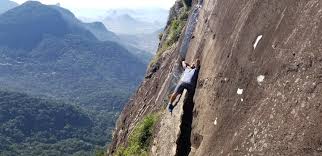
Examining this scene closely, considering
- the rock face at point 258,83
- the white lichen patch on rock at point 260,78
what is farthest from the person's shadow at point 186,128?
the white lichen patch on rock at point 260,78

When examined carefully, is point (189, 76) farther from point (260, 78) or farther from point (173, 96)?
point (260, 78)

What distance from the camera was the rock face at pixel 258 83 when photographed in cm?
1025

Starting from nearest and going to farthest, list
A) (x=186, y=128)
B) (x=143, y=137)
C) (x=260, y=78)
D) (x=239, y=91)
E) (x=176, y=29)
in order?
(x=260, y=78), (x=239, y=91), (x=186, y=128), (x=143, y=137), (x=176, y=29)

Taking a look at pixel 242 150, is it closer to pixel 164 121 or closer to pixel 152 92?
pixel 164 121

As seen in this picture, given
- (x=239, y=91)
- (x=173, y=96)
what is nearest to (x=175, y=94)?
(x=173, y=96)

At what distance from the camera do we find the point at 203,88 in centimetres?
1625

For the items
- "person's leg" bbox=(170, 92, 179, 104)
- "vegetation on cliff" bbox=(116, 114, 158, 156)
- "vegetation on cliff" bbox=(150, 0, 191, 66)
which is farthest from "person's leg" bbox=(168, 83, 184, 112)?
"vegetation on cliff" bbox=(150, 0, 191, 66)

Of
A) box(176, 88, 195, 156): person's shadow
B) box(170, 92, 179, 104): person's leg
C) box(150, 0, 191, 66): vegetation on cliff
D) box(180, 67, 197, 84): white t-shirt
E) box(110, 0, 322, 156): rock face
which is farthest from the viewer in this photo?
box(150, 0, 191, 66): vegetation on cliff

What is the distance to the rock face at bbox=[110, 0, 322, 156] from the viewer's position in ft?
33.6

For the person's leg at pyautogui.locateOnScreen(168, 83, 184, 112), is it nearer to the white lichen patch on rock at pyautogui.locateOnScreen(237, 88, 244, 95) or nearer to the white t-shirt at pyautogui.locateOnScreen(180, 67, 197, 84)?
the white t-shirt at pyautogui.locateOnScreen(180, 67, 197, 84)

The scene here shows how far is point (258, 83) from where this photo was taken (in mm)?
12133

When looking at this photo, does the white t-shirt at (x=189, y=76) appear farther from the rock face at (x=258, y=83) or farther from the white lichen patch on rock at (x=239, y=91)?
the white lichen patch on rock at (x=239, y=91)

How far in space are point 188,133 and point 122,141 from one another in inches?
406

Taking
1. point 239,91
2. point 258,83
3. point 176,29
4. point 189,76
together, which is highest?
point 176,29
